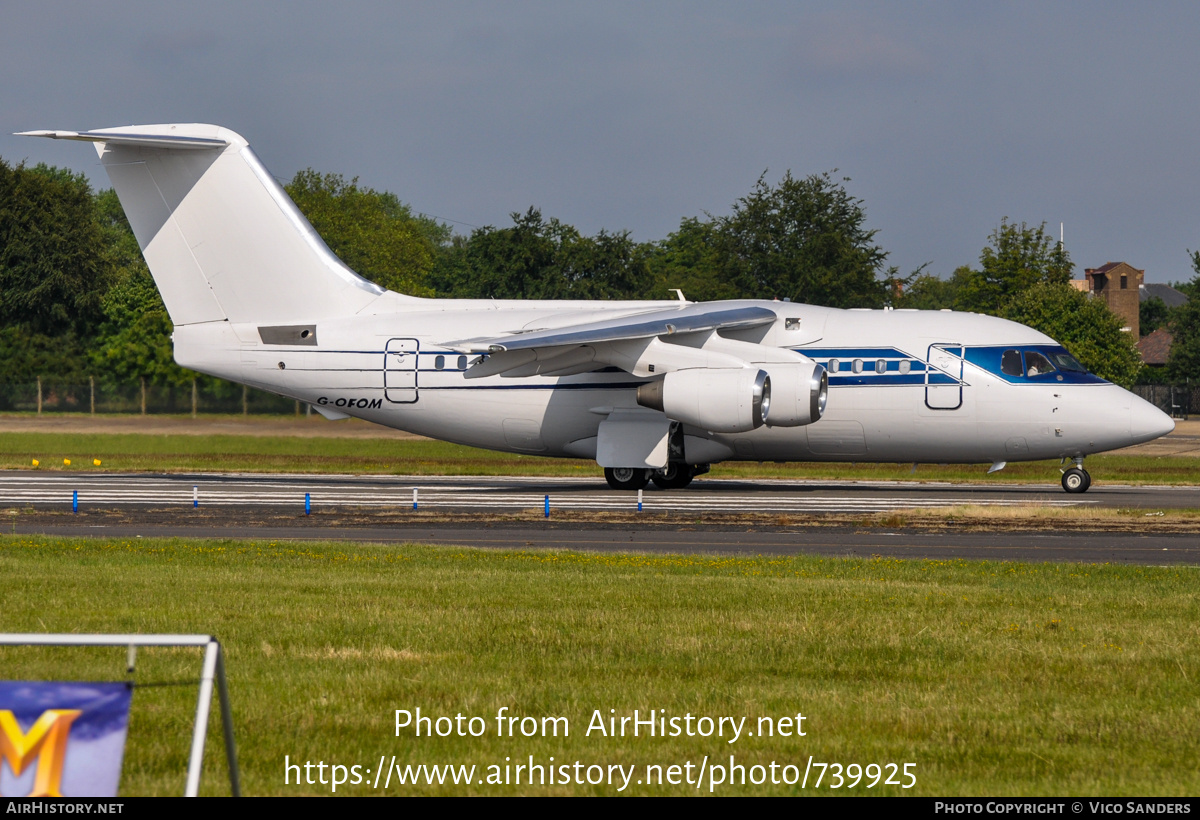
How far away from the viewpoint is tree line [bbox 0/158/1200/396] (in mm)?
69188

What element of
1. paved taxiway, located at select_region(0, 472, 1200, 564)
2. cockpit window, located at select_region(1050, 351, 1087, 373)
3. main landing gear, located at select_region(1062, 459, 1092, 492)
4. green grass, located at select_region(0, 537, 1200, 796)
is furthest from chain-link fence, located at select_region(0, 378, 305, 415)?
green grass, located at select_region(0, 537, 1200, 796)

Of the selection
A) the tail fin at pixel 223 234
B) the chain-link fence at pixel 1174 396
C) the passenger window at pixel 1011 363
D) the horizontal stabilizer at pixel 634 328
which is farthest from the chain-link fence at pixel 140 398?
the chain-link fence at pixel 1174 396

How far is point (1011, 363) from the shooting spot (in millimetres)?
29344

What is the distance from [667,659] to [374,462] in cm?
3365

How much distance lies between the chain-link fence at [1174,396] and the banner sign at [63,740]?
280ft

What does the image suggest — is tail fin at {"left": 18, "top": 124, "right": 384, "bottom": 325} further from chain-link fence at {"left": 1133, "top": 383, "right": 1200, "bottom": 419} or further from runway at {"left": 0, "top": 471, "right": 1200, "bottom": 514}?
chain-link fence at {"left": 1133, "top": 383, "right": 1200, "bottom": 419}

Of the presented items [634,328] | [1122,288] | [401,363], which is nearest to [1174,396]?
[1122,288]

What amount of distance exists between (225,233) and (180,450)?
16272mm

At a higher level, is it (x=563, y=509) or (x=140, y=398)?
(x=140, y=398)

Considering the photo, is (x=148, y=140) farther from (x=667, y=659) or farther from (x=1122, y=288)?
(x=1122, y=288)

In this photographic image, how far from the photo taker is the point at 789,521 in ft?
79.4

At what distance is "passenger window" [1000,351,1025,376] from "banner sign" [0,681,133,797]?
1039 inches

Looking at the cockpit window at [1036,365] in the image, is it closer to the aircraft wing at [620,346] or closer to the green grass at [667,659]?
the aircraft wing at [620,346]
